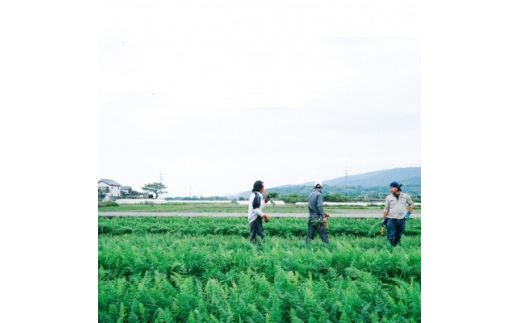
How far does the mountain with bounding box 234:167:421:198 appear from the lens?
4.70m

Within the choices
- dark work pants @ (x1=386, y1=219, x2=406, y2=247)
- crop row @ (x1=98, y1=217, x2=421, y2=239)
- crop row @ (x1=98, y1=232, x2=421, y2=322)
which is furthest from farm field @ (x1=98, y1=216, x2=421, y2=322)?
crop row @ (x1=98, y1=217, x2=421, y2=239)

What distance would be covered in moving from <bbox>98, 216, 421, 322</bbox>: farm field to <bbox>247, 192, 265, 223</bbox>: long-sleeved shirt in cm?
45

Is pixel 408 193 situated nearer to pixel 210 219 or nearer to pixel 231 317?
pixel 231 317

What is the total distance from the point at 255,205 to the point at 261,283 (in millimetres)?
2536

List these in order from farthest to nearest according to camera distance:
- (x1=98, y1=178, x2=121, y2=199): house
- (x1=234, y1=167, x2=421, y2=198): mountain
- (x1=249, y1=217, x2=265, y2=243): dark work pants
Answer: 1. (x1=249, y1=217, x2=265, y2=243): dark work pants
2. (x1=98, y1=178, x2=121, y2=199): house
3. (x1=234, y1=167, x2=421, y2=198): mountain

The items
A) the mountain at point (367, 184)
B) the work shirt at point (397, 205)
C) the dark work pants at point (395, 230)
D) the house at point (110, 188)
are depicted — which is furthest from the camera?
the dark work pants at point (395, 230)

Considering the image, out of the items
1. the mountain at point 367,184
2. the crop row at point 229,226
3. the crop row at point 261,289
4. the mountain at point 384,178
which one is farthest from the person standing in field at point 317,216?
the crop row at point 261,289

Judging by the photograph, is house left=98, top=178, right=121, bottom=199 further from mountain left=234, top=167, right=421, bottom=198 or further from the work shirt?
the work shirt

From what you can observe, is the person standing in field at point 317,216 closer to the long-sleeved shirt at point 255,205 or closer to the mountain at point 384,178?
the long-sleeved shirt at point 255,205

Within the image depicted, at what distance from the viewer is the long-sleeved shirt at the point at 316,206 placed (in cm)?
662

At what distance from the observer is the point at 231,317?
11.3 feet

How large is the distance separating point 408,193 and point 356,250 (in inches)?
37.9

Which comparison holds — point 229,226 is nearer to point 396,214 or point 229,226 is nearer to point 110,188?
point 396,214

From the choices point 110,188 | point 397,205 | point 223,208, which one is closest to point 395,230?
point 397,205
